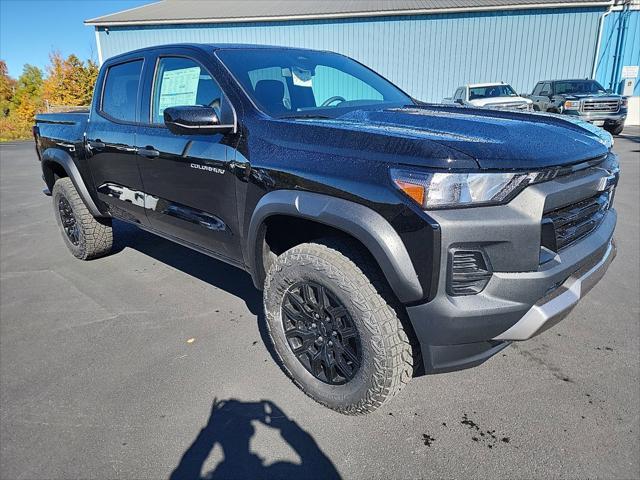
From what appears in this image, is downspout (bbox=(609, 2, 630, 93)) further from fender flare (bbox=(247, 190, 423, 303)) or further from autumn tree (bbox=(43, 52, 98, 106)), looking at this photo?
autumn tree (bbox=(43, 52, 98, 106))

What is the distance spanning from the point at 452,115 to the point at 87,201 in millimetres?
3287

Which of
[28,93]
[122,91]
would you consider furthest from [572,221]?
[28,93]

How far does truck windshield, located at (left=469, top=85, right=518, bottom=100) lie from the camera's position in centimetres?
1471

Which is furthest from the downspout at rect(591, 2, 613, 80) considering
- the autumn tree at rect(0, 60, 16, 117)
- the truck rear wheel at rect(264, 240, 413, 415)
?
the autumn tree at rect(0, 60, 16, 117)

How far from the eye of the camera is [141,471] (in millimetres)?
1972

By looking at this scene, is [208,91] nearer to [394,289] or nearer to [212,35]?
[394,289]

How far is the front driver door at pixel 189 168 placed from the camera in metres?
2.62

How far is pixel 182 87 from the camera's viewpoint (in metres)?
3.05

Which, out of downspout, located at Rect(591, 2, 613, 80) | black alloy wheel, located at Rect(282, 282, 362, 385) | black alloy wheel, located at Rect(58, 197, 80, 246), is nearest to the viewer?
black alloy wheel, located at Rect(282, 282, 362, 385)

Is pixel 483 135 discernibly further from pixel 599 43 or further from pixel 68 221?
pixel 599 43

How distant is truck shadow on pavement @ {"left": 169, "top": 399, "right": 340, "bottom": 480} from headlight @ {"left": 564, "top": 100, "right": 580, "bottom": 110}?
15481 mm

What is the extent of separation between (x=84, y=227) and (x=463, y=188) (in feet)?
12.4

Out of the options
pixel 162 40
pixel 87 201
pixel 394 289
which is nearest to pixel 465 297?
pixel 394 289

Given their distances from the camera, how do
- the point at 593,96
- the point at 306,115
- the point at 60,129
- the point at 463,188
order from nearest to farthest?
the point at 463,188
the point at 306,115
the point at 60,129
the point at 593,96
